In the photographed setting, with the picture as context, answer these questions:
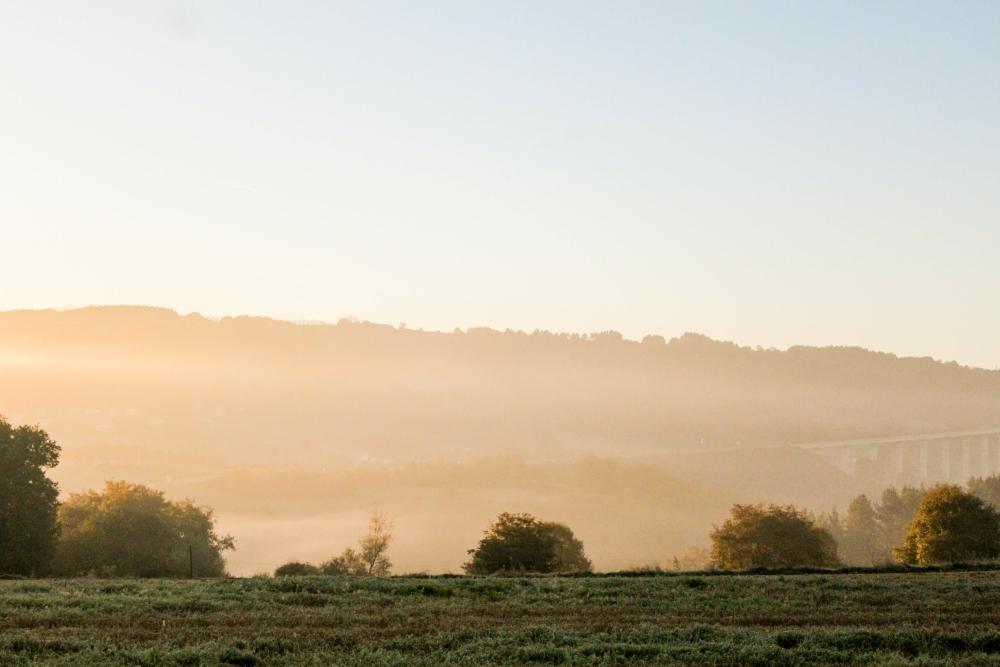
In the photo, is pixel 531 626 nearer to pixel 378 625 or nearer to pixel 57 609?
pixel 378 625

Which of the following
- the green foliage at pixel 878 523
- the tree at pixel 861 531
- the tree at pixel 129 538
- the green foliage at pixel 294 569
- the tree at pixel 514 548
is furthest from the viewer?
the green foliage at pixel 878 523

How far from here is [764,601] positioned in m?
25.3

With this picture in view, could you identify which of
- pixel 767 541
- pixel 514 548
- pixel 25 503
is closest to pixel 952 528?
pixel 767 541

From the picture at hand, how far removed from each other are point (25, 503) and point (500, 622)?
36.0m

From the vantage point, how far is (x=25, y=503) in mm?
47844

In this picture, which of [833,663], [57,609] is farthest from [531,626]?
[57,609]

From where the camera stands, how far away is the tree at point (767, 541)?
72.1 m

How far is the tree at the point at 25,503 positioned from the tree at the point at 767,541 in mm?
48451

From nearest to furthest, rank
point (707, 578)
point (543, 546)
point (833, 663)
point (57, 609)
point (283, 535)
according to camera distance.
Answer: point (833, 663), point (57, 609), point (707, 578), point (543, 546), point (283, 535)

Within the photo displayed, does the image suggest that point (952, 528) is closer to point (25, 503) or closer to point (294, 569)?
point (294, 569)

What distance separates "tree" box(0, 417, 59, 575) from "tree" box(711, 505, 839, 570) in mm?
48451

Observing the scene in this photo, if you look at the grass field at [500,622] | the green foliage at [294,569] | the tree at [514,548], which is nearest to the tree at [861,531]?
the tree at [514,548]

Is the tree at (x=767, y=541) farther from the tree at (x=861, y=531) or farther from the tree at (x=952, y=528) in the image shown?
the tree at (x=861, y=531)

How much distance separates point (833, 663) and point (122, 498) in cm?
6026
